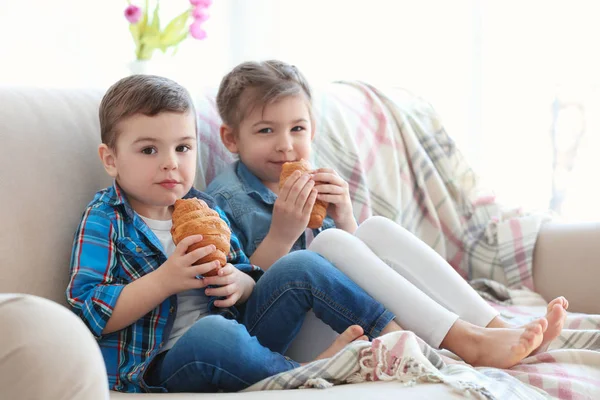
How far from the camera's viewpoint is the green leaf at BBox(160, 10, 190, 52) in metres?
2.72

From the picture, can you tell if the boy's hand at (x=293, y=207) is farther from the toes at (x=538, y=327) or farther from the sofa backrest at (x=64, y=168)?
the toes at (x=538, y=327)

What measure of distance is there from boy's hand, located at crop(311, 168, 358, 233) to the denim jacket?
13 cm

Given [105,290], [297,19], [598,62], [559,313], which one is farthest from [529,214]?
[297,19]

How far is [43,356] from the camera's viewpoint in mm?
838

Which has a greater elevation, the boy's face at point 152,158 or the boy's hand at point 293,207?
the boy's face at point 152,158

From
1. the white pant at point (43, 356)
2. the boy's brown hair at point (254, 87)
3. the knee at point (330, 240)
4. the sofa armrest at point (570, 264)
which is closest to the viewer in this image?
the white pant at point (43, 356)

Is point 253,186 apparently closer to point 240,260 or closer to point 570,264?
point 240,260

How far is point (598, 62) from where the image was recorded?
3.38 meters

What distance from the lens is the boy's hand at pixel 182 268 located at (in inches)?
52.4

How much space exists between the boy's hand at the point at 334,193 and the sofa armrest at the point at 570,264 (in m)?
0.54

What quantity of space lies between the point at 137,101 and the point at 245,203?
0.37 metres

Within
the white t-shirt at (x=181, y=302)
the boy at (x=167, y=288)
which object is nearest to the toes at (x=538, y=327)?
the boy at (x=167, y=288)

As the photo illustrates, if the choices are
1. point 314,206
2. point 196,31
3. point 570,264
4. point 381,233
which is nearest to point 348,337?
point 381,233

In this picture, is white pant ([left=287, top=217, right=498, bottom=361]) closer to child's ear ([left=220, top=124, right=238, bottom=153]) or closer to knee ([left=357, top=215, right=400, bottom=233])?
knee ([left=357, top=215, right=400, bottom=233])
